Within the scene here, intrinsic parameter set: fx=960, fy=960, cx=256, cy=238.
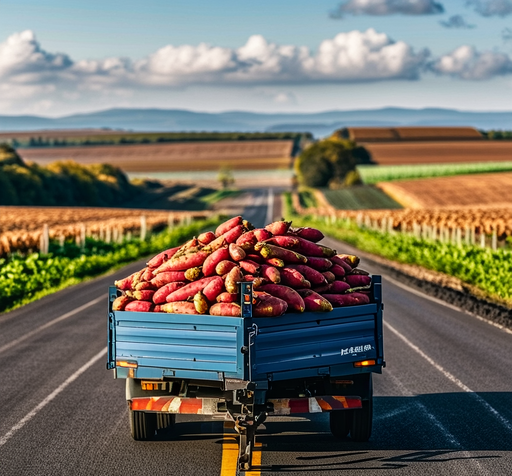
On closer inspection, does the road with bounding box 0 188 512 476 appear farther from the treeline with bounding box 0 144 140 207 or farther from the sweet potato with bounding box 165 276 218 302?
the treeline with bounding box 0 144 140 207

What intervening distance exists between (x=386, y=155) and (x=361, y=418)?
148 meters

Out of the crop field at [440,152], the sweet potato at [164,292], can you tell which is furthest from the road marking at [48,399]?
the crop field at [440,152]

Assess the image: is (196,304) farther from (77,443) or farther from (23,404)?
(23,404)

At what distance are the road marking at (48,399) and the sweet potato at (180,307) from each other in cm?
240

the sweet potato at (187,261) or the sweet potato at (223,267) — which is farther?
the sweet potato at (187,261)

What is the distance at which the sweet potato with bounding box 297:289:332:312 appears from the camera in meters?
9.03

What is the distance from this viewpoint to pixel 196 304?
8.96m

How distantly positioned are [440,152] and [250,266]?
147 metres

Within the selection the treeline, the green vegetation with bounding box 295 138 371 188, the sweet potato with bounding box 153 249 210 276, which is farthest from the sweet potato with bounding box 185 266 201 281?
the green vegetation with bounding box 295 138 371 188

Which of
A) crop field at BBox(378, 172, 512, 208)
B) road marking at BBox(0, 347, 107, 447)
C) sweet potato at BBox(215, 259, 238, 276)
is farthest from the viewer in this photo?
crop field at BBox(378, 172, 512, 208)

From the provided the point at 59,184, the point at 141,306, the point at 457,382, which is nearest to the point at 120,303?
the point at 141,306

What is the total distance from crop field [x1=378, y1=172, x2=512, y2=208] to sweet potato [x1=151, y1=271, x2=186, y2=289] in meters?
70.8

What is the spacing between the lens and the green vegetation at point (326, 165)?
13825 centimetres

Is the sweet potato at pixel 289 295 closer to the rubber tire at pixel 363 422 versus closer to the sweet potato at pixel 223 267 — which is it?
the sweet potato at pixel 223 267
